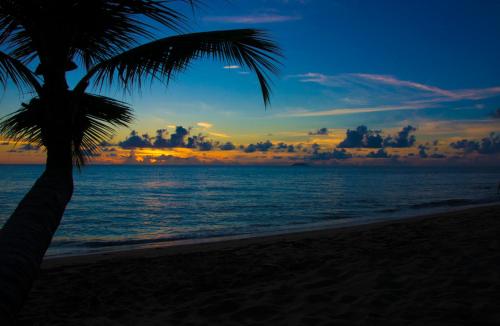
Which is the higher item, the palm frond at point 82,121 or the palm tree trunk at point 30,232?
the palm frond at point 82,121

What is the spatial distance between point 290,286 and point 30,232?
13.4 ft

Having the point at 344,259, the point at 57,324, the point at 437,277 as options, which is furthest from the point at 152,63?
the point at 344,259

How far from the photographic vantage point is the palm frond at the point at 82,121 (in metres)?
3.83

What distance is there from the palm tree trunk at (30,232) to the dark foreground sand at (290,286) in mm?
2465

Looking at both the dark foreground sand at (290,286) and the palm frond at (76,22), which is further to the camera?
the dark foreground sand at (290,286)

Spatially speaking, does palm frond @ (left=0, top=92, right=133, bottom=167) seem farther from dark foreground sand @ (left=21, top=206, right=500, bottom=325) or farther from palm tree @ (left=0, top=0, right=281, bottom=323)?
dark foreground sand @ (left=21, top=206, right=500, bottom=325)

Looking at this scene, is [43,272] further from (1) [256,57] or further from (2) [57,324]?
(1) [256,57]

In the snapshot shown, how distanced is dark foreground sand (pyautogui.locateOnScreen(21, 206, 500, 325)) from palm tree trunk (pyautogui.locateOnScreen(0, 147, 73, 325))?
2.47m

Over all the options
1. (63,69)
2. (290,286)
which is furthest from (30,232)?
(290,286)

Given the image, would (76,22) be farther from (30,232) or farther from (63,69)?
(30,232)

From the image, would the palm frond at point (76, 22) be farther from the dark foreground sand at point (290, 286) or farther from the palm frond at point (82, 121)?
the dark foreground sand at point (290, 286)

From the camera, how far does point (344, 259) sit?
7148 millimetres

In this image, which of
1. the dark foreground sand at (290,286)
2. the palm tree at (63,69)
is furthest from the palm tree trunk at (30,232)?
the dark foreground sand at (290,286)

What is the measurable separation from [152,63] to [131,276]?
16.0ft
